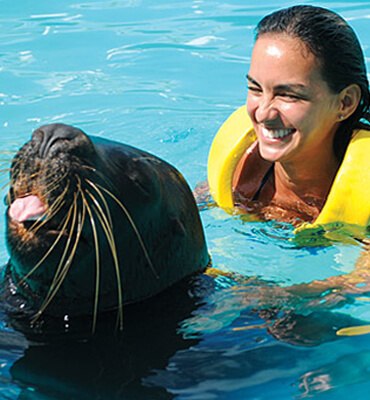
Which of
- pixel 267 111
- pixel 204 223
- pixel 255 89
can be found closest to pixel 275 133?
pixel 267 111

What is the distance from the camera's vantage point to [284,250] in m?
4.96

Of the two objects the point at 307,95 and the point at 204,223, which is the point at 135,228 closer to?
the point at 307,95

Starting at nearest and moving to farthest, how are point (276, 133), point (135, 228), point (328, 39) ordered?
point (135, 228) < point (328, 39) < point (276, 133)

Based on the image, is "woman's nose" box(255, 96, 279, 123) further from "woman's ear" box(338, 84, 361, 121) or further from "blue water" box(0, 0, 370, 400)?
"blue water" box(0, 0, 370, 400)

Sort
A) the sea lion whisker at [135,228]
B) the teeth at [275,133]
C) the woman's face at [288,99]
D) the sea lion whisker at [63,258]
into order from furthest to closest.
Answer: the teeth at [275,133]
the woman's face at [288,99]
the sea lion whisker at [135,228]
the sea lion whisker at [63,258]

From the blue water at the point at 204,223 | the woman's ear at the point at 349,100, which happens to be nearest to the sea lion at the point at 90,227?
the blue water at the point at 204,223

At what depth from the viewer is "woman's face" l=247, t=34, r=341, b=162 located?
4410mm

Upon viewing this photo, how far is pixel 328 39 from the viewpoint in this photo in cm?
444

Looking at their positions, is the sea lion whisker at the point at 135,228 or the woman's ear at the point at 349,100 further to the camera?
the woman's ear at the point at 349,100

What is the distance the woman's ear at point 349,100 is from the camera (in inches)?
183

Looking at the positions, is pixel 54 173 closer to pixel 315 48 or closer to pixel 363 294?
pixel 363 294

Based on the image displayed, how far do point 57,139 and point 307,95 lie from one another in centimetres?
199

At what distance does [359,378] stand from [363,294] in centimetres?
81

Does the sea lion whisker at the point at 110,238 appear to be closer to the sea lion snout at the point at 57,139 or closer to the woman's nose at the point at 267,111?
the sea lion snout at the point at 57,139
